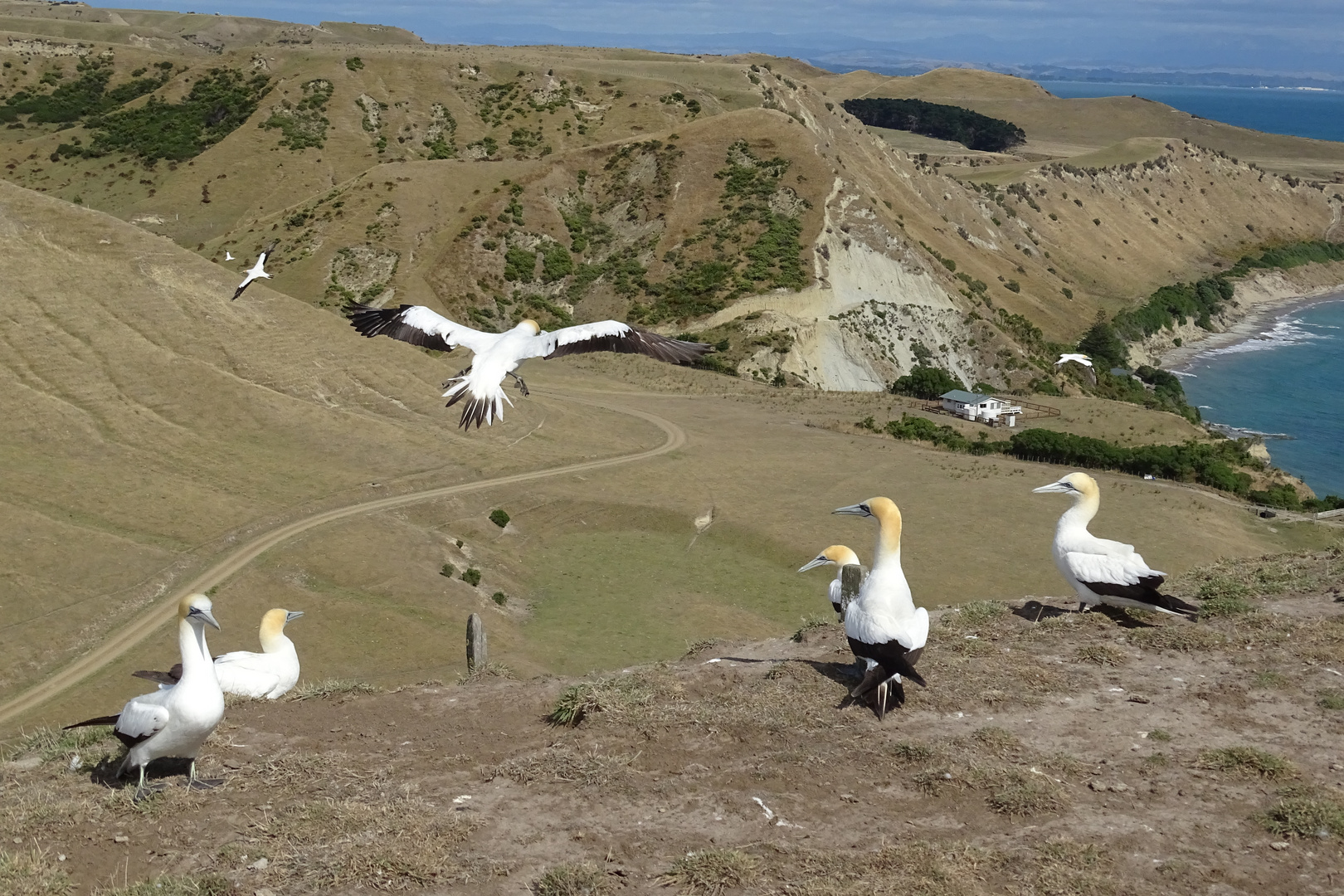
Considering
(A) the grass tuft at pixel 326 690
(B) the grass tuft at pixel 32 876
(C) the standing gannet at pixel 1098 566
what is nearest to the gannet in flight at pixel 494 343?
(A) the grass tuft at pixel 326 690

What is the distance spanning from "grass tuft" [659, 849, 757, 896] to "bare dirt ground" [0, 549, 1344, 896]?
1.0 inches

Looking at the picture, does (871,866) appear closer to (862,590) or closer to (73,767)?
(862,590)

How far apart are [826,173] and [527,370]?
36146mm

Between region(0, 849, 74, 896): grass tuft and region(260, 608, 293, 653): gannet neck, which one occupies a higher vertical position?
region(0, 849, 74, 896): grass tuft

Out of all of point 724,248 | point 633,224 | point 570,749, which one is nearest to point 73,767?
point 570,749

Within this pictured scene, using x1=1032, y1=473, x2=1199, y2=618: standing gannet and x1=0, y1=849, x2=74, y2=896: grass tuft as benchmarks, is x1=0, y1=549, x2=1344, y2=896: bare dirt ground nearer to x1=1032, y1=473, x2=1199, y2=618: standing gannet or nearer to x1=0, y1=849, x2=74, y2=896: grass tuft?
x1=0, y1=849, x2=74, y2=896: grass tuft

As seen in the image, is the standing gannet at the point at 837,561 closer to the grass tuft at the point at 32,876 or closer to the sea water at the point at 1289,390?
the grass tuft at the point at 32,876

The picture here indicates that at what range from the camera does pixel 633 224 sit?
94.3 m

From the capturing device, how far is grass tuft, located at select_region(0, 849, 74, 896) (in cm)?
1028

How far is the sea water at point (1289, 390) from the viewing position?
8394 cm

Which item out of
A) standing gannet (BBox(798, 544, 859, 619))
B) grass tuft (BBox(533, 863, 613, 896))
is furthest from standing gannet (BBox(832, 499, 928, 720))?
grass tuft (BBox(533, 863, 613, 896))

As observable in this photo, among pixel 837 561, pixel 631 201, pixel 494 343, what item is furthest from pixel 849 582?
pixel 631 201

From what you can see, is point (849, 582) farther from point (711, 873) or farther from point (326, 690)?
point (326, 690)

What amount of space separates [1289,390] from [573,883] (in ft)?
361
